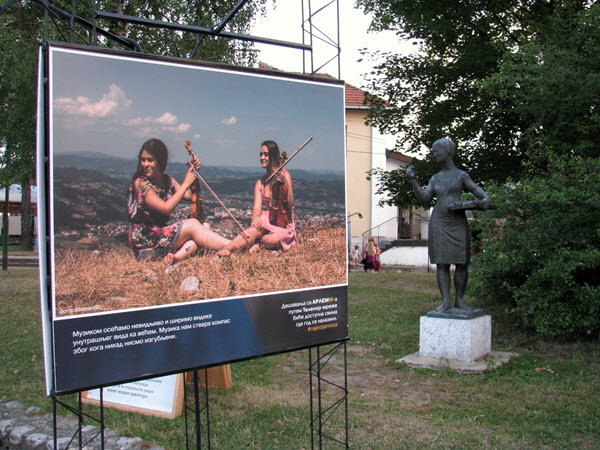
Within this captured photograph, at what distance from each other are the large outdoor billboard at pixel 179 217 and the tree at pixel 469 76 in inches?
250

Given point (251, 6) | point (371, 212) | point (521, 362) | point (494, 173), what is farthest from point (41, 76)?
point (371, 212)

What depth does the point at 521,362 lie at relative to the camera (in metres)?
7.11

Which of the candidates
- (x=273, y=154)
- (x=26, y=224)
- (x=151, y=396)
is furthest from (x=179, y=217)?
(x=26, y=224)

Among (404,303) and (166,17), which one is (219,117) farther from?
(166,17)

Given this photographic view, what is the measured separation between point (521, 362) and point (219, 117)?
545 cm

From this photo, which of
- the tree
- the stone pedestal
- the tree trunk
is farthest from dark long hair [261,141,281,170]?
the tree trunk

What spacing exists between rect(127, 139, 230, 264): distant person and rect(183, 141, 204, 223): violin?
0.02 m

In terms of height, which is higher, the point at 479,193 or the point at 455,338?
the point at 479,193

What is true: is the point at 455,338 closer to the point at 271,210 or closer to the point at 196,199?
the point at 271,210

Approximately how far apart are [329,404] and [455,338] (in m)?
2.20

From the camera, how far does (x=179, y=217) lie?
3141mm

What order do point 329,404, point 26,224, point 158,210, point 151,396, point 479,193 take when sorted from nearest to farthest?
point 158,210 → point 151,396 → point 329,404 → point 479,193 → point 26,224

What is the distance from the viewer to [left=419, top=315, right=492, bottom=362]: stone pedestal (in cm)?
696

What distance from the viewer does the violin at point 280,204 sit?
11.6ft
